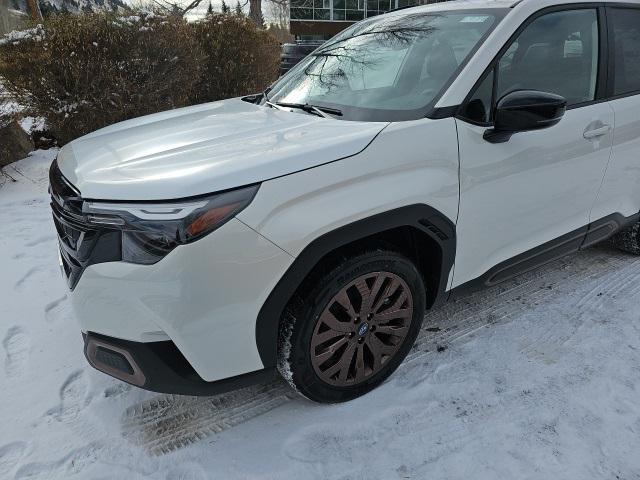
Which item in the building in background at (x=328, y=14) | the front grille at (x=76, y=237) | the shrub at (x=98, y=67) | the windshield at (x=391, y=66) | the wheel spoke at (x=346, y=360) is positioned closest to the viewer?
the front grille at (x=76, y=237)

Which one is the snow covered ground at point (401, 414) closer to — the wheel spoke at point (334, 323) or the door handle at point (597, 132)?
the wheel spoke at point (334, 323)

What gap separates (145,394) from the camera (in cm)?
240

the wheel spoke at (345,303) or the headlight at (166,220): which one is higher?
the headlight at (166,220)

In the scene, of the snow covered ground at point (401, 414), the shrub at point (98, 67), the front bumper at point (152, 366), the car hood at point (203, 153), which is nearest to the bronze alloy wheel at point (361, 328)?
the snow covered ground at point (401, 414)

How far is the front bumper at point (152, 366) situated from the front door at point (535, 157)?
4.12 feet

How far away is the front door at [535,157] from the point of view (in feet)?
7.41

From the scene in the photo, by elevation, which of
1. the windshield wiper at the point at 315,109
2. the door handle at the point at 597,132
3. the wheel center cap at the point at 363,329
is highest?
the windshield wiper at the point at 315,109

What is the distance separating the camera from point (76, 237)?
191cm

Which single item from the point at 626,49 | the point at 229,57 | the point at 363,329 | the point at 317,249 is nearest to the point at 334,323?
the point at 363,329

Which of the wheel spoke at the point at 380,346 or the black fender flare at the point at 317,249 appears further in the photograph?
the wheel spoke at the point at 380,346

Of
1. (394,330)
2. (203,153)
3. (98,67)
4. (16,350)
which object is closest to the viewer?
(203,153)

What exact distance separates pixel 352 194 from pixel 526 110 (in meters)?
0.88

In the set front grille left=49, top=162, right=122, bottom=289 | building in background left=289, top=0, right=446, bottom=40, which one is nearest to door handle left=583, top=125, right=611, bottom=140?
front grille left=49, top=162, right=122, bottom=289

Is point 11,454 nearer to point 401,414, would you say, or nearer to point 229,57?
point 401,414
